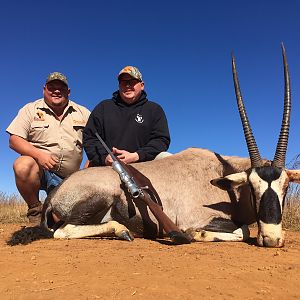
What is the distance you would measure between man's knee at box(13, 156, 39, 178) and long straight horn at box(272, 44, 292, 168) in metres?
3.60

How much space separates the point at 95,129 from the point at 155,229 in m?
2.03

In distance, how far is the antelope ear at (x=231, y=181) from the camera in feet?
16.3

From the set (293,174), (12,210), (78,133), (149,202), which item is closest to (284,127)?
(293,174)

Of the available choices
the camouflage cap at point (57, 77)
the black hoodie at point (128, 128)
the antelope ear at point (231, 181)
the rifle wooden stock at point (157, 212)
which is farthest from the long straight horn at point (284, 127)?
the camouflage cap at point (57, 77)

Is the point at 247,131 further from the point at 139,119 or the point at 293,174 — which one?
the point at 139,119

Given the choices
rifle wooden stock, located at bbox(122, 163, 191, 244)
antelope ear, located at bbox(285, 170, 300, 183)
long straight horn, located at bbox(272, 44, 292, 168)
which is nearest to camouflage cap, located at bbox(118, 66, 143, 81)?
rifle wooden stock, located at bbox(122, 163, 191, 244)

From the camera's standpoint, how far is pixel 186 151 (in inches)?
235

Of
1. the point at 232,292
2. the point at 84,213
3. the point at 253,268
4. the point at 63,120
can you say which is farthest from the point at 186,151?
the point at 232,292

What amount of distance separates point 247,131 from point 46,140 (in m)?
3.28

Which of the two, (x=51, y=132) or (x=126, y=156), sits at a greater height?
(x=51, y=132)

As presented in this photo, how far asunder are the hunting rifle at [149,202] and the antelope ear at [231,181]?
2.76 feet

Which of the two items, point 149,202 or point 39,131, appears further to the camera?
point 39,131

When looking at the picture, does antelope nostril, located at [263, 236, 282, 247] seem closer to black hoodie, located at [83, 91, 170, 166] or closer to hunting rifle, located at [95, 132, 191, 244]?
hunting rifle, located at [95, 132, 191, 244]

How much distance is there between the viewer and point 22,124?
668cm
